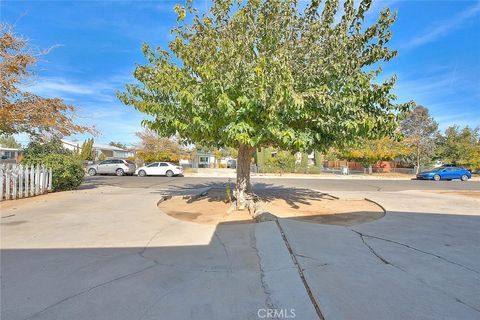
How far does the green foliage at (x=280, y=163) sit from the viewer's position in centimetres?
3325

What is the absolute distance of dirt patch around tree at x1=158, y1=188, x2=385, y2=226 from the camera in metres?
7.61


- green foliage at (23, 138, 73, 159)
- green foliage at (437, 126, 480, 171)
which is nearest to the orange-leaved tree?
green foliage at (23, 138, 73, 159)

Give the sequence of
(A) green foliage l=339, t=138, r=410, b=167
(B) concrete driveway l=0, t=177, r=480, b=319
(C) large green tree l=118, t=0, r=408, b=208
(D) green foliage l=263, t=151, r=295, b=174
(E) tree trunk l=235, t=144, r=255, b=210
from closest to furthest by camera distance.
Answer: (B) concrete driveway l=0, t=177, r=480, b=319, (C) large green tree l=118, t=0, r=408, b=208, (E) tree trunk l=235, t=144, r=255, b=210, (A) green foliage l=339, t=138, r=410, b=167, (D) green foliage l=263, t=151, r=295, b=174

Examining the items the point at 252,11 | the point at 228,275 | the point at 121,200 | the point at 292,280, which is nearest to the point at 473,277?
the point at 292,280

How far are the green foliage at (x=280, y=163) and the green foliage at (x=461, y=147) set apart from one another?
67.3ft

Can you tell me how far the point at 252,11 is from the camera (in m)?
7.77

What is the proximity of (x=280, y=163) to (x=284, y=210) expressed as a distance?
983 inches

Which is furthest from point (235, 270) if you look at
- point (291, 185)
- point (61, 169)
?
point (291, 185)

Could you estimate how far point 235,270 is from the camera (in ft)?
13.1

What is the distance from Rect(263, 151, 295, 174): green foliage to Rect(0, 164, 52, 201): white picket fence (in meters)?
23.6

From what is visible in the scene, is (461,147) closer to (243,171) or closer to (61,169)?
(243,171)

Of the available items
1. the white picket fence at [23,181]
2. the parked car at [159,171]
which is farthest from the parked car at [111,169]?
the white picket fence at [23,181]

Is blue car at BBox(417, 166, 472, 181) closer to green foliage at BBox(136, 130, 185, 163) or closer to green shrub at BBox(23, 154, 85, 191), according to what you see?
green foliage at BBox(136, 130, 185, 163)

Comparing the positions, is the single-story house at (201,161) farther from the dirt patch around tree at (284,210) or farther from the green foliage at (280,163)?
the dirt patch around tree at (284,210)
